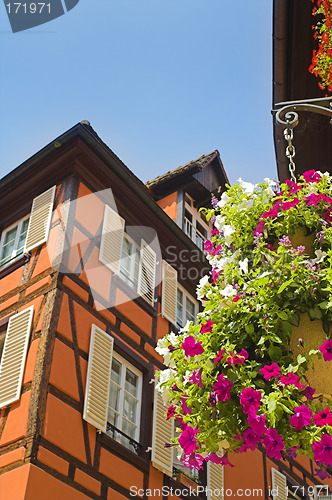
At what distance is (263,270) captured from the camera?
3.33 m

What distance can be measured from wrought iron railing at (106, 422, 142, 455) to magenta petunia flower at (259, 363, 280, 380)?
5.70 meters

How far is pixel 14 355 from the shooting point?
318 inches

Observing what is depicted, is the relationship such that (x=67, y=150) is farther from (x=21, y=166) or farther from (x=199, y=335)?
(x=199, y=335)

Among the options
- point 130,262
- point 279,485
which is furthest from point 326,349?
point 279,485

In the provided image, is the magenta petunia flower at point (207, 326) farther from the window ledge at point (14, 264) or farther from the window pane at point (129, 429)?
the window ledge at point (14, 264)

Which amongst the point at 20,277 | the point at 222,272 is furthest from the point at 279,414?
the point at 20,277

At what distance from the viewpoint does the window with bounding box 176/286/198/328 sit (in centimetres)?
1152

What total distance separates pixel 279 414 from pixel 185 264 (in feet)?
30.7

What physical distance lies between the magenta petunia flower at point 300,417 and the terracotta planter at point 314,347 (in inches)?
8.0

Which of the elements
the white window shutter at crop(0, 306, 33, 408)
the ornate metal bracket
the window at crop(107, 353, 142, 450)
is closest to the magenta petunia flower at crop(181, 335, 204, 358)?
the ornate metal bracket

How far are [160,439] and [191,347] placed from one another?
6192mm

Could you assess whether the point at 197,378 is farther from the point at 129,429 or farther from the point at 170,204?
the point at 170,204

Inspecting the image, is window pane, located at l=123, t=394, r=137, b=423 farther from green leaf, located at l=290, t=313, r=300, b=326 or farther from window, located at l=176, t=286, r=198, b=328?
green leaf, located at l=290, t=313, r=300, b=326

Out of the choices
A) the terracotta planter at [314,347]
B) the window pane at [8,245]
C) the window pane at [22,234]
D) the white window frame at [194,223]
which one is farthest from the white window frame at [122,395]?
the terracotta planter at [314,347]
